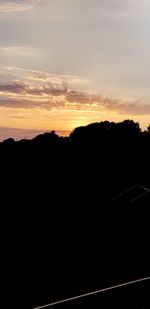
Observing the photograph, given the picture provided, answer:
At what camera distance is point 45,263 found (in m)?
18.2

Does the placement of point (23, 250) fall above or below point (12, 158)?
below

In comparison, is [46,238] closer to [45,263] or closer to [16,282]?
[45,263]

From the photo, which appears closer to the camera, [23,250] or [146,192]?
[23,250]

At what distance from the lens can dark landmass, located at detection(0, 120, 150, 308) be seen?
48.9ft

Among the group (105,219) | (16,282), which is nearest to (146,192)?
(105,219)

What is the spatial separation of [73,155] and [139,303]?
5214cm

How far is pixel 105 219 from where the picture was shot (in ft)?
91.7

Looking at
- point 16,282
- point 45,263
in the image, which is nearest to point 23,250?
point 45,263

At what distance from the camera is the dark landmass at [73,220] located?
1491 centimetres

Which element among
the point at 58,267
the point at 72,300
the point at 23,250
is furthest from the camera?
the point at 23,250

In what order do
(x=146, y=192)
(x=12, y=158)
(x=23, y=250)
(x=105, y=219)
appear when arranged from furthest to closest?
(x=12, y=158) < (x=105, y=219) < (x=146, y=192) < (x=23, y=250)

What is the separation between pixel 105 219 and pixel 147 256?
32.8 ft

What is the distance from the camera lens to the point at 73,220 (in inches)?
1131

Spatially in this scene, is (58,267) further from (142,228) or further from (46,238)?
(142,228)
